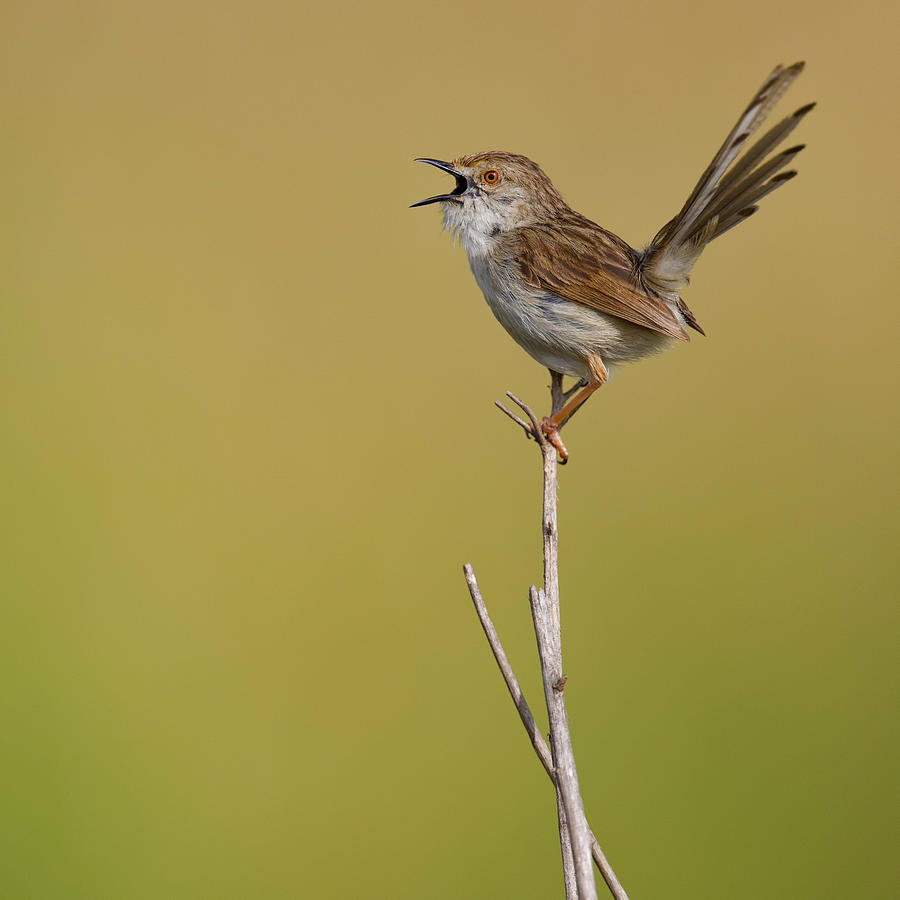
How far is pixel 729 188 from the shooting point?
237 centimetres

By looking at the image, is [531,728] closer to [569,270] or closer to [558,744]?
[558,744]

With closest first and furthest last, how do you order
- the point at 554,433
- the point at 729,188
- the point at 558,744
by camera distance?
the point at 558,744, the point at 729,188, the point at 554,433

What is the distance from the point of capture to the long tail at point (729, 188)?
1945 mm

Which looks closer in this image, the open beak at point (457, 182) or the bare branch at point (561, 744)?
the bare branch at point (561, 744)

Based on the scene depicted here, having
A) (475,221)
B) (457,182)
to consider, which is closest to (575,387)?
(475,221)

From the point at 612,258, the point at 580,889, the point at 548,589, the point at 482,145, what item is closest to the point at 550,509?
the point at 548,589

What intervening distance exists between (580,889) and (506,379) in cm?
414

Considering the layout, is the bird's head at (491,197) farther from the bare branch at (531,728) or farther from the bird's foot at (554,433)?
the bare branch at (531,728)

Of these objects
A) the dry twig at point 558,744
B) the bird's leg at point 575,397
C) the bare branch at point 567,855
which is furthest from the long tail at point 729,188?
the bare branch at point 567,855

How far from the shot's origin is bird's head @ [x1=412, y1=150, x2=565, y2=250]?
10.4ft

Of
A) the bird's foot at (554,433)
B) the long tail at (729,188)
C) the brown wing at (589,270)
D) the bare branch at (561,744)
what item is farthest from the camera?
the brown wing at (589,270)

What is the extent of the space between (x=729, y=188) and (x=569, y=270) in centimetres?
64

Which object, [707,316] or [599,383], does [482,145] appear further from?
[599,383]

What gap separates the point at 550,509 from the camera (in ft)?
6.15
